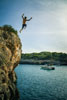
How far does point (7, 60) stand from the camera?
2089 centimetres

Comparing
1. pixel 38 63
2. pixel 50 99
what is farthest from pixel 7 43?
pixel 38 63

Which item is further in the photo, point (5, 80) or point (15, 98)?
point (15, 98)

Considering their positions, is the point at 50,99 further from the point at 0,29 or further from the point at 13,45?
the point at 0,29

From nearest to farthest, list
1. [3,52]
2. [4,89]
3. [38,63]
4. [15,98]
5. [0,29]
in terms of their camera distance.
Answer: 1. [4,89]
2. [3,52]
3. [15,98]
4. [0,29]
5. [38,63]

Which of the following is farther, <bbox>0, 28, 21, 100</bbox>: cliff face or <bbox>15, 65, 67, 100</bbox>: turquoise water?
<bbox>15, 65, 67, 100</bbox>: turquoise water

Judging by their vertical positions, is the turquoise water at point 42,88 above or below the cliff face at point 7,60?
below

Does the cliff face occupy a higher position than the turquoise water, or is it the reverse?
the cliff face

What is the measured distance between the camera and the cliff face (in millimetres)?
17938

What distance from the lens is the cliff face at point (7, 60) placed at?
1794 cm

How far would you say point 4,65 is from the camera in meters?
19.5

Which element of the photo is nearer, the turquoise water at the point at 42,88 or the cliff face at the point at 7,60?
the cliff face at the point at 7,60

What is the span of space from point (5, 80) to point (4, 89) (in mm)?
1650

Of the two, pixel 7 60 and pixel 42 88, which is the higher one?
pixel 7 60

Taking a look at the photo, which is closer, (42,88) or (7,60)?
(7,60)
